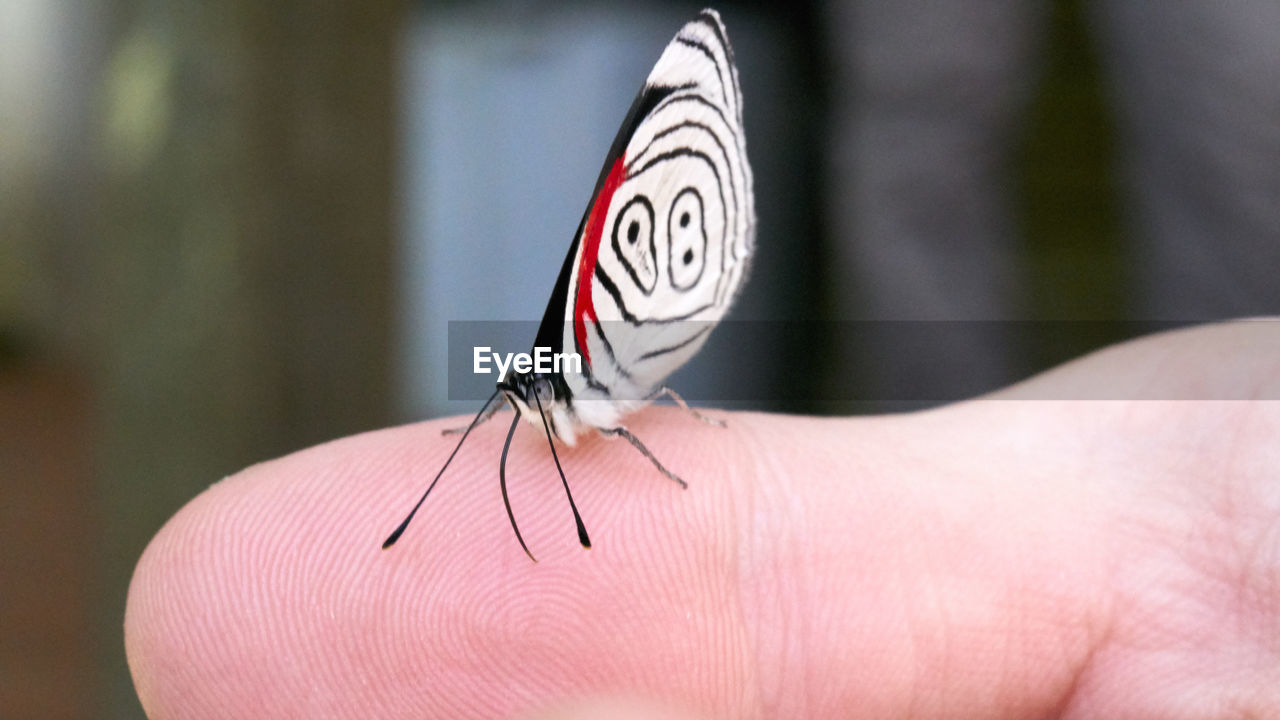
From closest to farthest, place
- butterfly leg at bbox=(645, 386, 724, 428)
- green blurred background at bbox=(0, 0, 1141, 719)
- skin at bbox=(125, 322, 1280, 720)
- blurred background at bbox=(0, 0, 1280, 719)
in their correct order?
skin at bbox=(125, 322, 1280, 720), butterfly leg at bbox=(645, 386, 724, 428), blurred background at bbox=(0, 0, 1280, 719), green blurred background at bbox=(0, 0, 1141, 719)

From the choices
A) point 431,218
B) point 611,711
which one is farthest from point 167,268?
point 611,711

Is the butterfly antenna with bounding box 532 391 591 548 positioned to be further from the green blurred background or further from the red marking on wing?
the green blurred background

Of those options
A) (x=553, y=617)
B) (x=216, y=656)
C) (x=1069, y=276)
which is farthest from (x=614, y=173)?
(x=1069, y=276)

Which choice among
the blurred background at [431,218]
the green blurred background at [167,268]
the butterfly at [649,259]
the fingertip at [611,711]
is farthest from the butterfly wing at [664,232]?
the green blurred background at [167,268]

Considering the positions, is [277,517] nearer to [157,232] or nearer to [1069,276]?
[1069,276]

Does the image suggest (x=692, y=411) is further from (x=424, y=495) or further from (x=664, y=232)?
(x=424, y=495)

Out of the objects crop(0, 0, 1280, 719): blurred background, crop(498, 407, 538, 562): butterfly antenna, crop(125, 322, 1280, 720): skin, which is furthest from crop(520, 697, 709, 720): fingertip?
crop(0, 0, 1280, 719): blurred background
